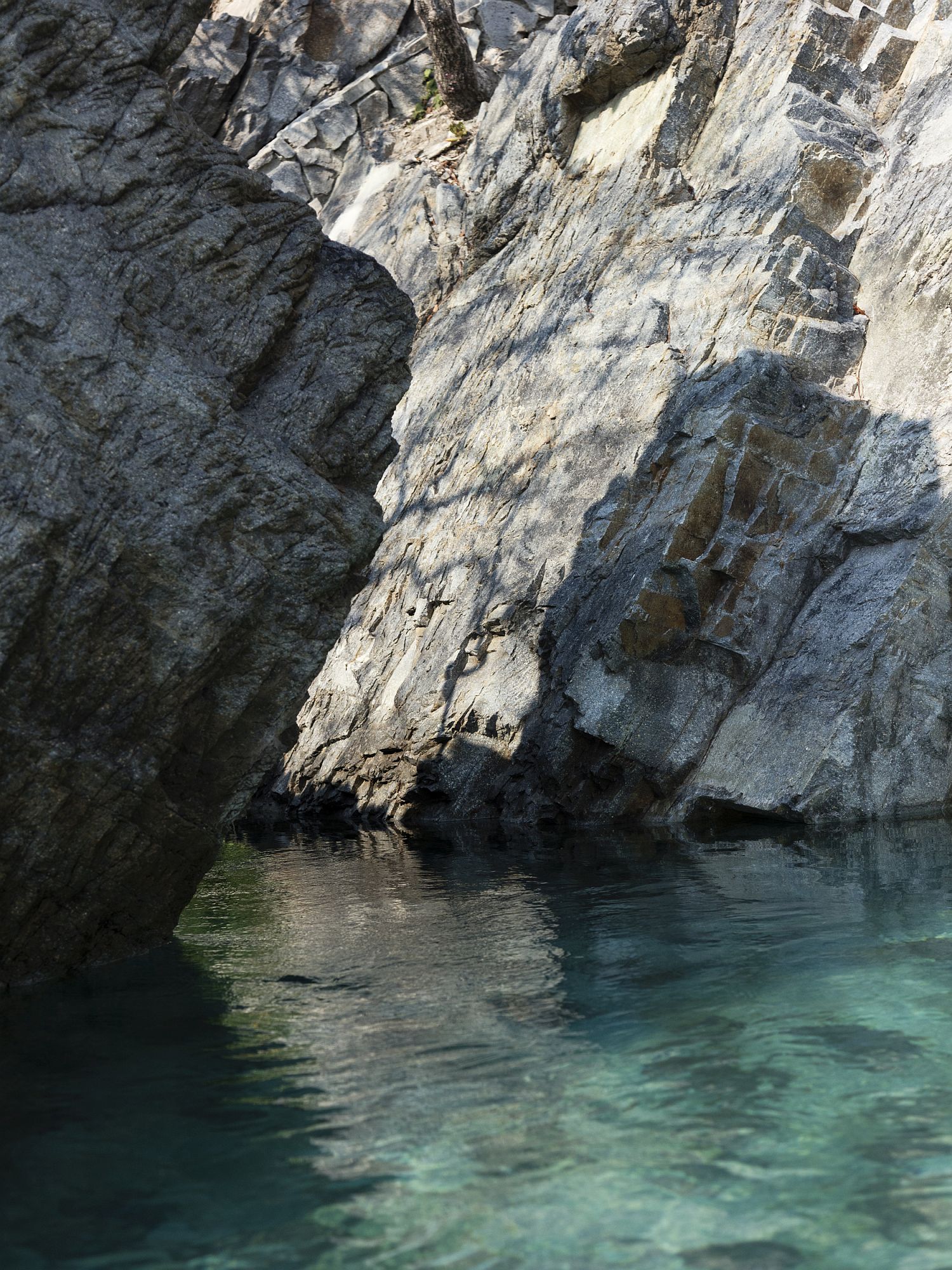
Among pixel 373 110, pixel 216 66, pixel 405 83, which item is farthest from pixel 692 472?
pixel 216 66

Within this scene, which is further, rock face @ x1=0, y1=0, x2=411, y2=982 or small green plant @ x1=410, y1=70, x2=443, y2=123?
small green plant @ x1=410, y1=70, x2=443, y2=123

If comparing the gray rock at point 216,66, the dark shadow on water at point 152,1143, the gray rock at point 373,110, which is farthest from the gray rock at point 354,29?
the dark shadow on water at point 152,1143

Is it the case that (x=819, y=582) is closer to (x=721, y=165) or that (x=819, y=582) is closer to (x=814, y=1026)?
(x=721, y=165)

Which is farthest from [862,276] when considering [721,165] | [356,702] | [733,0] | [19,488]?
[19,488]

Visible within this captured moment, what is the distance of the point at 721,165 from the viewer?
46.1ft

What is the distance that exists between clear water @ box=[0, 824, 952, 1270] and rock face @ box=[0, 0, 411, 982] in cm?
88

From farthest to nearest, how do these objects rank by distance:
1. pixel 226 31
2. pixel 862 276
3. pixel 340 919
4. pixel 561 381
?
pixel 226 31 → pixel 561 381 → pixel 862 276 → pixel 340 919

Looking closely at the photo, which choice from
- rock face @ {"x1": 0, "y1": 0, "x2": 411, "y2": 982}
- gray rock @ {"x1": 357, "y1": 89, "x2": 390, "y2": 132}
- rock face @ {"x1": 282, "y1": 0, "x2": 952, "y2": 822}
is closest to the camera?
rock face @ {"x1": 0, "y1": 0, "x2": 411, "y2": 982}

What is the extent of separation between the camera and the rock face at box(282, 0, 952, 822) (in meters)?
10.6

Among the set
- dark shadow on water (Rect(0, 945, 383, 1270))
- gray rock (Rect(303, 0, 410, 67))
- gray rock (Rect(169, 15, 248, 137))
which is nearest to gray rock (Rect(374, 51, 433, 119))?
gray rock (Rect(303, 0, 410, 67))

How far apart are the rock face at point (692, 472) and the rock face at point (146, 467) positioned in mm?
5180

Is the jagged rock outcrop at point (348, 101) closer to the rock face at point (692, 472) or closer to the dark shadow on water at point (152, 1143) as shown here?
the rock face at point (692, 472)

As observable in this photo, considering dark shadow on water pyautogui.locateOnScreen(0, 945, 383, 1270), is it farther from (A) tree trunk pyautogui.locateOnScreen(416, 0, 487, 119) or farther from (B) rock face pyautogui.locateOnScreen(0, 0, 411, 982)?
(A) tree trunk pyautogui.locateOnScreen(416, 0, 487, 119)

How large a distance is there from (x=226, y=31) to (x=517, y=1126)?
1010 inches
